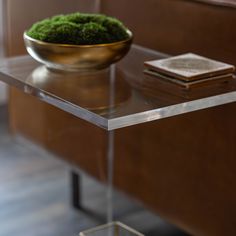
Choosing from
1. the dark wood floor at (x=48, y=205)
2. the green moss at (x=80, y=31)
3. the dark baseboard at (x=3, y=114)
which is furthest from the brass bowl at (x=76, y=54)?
the dark baseboard at (x=3, y=114)

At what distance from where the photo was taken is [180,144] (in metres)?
1.47

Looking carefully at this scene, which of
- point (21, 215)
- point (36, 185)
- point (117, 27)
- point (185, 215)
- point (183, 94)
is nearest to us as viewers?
point (183, 94)

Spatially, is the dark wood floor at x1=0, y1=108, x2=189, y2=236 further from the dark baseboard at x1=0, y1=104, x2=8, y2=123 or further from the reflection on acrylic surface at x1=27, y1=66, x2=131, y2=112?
the reflection on acrylic surface at x1=27, y1=66, x2=131, y2=112

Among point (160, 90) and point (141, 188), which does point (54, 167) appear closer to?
point (141, 188)

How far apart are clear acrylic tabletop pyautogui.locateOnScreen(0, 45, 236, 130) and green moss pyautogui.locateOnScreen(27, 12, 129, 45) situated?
8cm

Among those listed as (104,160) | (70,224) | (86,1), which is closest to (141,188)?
(104,160)

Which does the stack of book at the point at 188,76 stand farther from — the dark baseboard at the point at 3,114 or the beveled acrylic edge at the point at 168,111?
the dark baseboard at the point at 3,114

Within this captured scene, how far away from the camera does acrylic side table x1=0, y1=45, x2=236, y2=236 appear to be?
1.11 meters

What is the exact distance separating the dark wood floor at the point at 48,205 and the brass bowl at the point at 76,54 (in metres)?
0.58

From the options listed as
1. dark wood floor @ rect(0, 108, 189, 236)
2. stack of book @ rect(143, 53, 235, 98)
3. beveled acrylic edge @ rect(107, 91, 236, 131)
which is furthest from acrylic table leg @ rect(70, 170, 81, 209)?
beveled acrylic edge @ rect(107, 91, 236, 131)

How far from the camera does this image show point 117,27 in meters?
1.32

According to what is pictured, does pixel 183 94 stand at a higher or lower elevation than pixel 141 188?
higher

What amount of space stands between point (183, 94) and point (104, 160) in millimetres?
538

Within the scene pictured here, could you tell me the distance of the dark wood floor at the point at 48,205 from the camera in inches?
68.2
